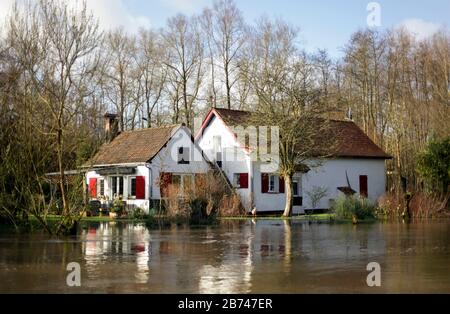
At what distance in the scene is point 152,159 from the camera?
109 feet

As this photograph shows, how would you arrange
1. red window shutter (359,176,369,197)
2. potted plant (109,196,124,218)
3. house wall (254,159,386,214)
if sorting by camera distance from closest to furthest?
potted plant (109,196,124,218)
house wall (254,159,386,214)
red window shutter (359,176,369,197)

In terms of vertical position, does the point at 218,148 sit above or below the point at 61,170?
above

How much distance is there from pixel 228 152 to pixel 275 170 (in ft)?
14.2

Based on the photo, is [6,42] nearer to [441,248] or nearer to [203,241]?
[203,241]

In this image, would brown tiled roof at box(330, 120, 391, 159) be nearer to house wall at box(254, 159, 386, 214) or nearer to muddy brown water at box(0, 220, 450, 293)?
house wall at box(254, 159, 386, 214)

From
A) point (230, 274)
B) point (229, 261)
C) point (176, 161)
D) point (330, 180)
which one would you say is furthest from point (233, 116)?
point (230, 274)

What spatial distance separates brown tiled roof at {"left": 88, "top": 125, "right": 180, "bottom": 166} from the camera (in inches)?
1348

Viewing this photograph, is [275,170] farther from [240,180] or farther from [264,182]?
[240,180]

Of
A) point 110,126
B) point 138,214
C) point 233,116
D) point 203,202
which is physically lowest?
point 138,214

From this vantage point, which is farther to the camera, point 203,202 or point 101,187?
point 101,187

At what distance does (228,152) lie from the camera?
117 feet

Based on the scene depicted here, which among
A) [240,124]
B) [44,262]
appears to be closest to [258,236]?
[44,262]

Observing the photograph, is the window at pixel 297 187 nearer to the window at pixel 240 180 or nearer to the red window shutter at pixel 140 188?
the window at pixel 240 180

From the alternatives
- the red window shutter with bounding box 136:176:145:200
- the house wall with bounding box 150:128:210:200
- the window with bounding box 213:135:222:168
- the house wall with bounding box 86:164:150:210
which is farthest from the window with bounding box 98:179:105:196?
the window with bounding box 213:135:222:168
